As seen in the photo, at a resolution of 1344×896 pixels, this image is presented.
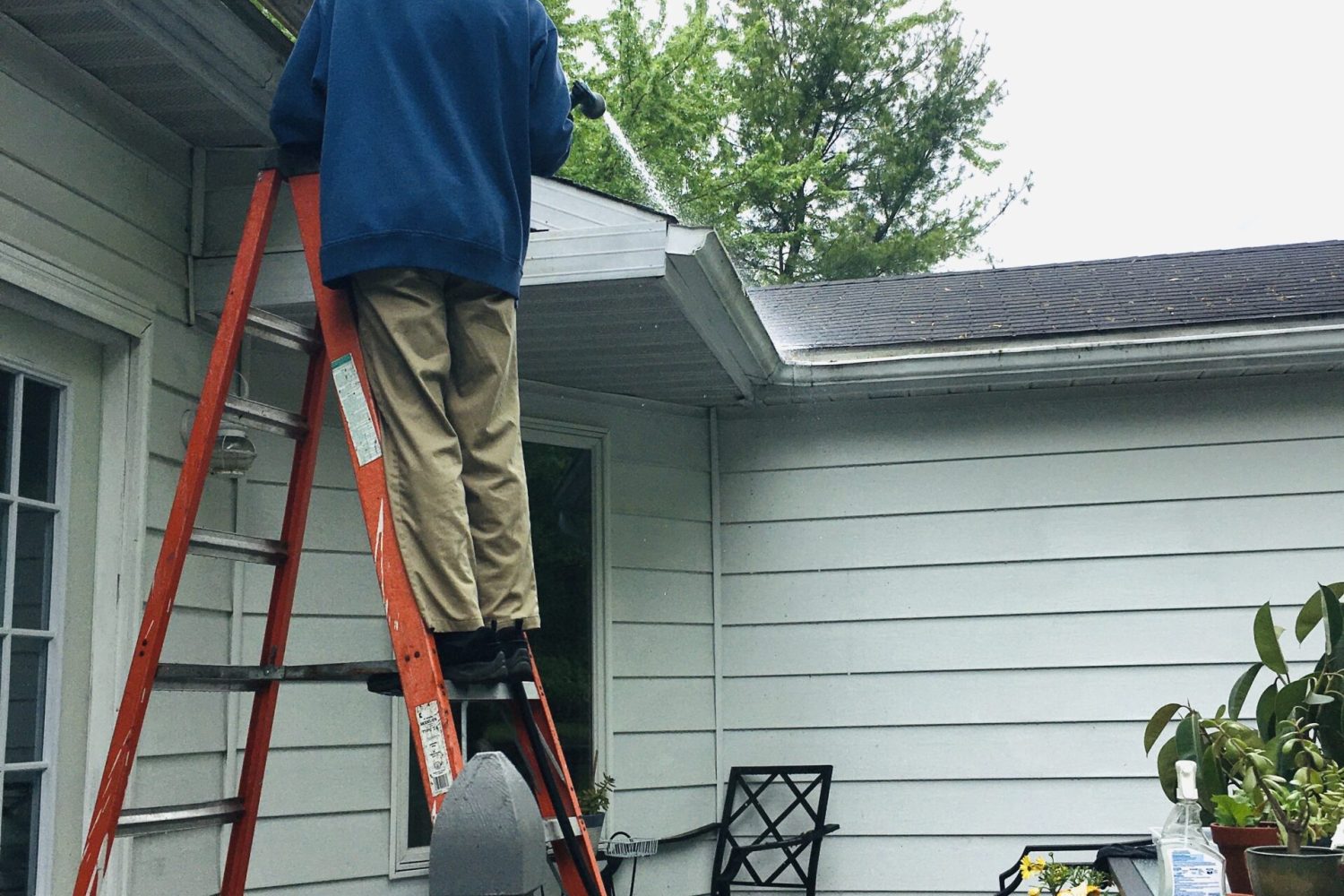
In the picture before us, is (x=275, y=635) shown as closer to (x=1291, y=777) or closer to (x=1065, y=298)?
(x=1291, y=777)

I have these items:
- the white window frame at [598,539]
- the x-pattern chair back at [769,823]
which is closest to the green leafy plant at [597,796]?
the white window frame at [598,539]

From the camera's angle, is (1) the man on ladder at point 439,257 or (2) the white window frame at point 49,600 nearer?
(1) the man on ladder at point 439,257

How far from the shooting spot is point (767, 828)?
4.66 metres

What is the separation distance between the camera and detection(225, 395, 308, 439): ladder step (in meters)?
2.35

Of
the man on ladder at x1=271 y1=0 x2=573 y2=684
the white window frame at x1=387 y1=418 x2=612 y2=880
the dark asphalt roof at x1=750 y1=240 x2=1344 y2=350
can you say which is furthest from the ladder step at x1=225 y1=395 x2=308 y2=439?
the dark asphalt roof at x1=750 y1=240 x2=1344 y2=350

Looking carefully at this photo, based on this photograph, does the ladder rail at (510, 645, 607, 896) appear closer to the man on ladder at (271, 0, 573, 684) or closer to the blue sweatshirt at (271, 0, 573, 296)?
the man on ladder at (271, 0, 573, 684)

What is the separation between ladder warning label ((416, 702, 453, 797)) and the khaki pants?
155 millimetres

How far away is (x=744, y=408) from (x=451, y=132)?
9.33ft

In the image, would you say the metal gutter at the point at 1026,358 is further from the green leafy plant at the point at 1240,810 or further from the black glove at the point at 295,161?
the green leafy plant at the point at 1240,810

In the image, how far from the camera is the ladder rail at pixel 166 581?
2146mm

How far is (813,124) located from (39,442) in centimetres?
1731

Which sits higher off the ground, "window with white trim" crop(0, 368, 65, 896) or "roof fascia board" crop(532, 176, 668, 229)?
"roof fascia board" crop(532, 176, 668, 229)

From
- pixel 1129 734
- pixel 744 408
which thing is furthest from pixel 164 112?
pixel 1129 734

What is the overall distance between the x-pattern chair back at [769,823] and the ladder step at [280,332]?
2650mm
